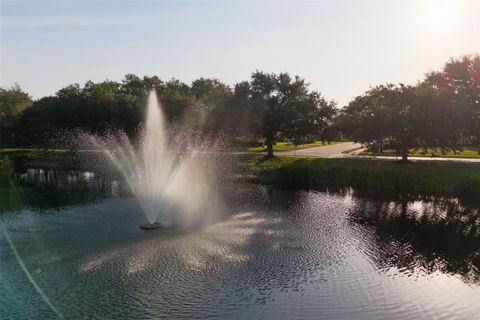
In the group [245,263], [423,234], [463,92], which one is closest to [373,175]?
[463,92]

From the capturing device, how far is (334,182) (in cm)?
4750

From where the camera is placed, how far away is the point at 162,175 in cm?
4634

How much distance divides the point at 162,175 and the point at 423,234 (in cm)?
2885

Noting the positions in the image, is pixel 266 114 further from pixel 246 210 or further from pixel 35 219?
pixel 35 219

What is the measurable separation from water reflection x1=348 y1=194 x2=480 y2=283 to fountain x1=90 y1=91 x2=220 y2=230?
13380 millimetres

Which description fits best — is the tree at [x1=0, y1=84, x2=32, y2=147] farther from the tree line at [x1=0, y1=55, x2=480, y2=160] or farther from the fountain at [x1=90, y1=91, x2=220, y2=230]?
the fountain at [x1=90, y1=91, x2=220, y2=230]

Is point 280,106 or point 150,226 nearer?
point 150,226

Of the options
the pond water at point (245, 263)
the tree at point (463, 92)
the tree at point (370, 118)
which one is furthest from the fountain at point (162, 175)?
the tree at point (463, 92)

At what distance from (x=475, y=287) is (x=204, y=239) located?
15018mm

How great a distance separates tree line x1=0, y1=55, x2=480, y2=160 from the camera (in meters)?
49.2

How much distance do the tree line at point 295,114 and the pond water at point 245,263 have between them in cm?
1808

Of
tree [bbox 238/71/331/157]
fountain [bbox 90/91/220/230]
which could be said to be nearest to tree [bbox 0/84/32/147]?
fountain [bbox 90/91/220/230]

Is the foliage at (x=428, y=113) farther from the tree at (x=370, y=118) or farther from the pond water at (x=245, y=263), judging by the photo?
the pond water at (x=245, y=263)

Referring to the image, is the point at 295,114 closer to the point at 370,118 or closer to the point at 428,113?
the point at 370,118
